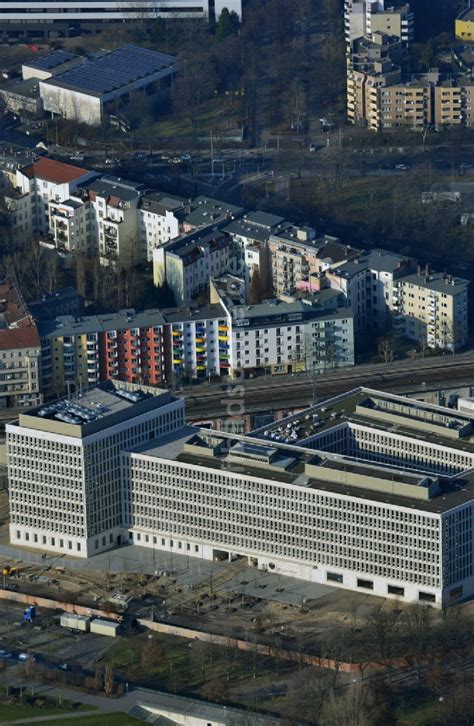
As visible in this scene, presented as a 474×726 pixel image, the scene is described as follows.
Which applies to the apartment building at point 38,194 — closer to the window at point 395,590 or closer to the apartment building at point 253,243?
the apartment building at point 253,243

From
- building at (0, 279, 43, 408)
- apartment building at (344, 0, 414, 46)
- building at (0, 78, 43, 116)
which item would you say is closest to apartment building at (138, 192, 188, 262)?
building at (0, 279, 43, 408)

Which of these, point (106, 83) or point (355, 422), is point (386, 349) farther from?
point (106, 83)

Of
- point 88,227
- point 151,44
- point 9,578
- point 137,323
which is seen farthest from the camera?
point 151,44

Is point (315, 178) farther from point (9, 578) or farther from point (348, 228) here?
point (9, 578)

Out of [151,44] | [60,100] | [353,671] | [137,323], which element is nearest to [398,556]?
[353,671]

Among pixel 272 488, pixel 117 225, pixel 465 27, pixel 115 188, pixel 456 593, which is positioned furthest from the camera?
pixel 465 27

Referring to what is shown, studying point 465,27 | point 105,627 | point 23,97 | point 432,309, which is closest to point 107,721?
point 105,627

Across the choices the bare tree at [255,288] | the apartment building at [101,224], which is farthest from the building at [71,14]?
the bare tree at [255,288]
